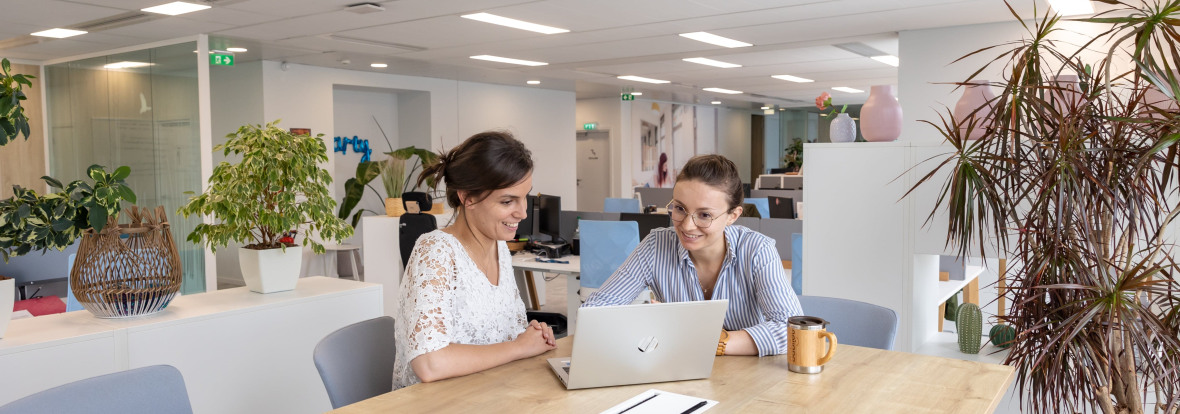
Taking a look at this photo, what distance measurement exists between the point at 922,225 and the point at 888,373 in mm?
1652

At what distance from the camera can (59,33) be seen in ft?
22.7

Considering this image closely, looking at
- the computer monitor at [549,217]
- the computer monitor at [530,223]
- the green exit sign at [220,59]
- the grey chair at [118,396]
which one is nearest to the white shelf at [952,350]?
the grey chair at [118,396]

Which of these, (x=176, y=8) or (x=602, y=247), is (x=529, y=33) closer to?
(x=602, y=247)

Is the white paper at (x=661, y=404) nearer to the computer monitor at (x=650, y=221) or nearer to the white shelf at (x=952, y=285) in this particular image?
the white shelf at (x=952, y=285)

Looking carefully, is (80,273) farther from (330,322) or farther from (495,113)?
(495,113)

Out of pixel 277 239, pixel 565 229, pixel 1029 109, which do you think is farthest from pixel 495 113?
pixel 1029 109

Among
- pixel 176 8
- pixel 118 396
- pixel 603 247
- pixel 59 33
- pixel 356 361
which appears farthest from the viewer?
pixel 59 33

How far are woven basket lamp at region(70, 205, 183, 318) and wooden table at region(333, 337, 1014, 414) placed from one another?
1494mm

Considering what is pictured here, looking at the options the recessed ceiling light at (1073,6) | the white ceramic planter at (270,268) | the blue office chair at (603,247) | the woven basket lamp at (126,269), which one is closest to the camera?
the woven basket lamp at (126,269)

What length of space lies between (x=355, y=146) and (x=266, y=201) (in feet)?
24.6

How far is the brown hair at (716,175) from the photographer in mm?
2254

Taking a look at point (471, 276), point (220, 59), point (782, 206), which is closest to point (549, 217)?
point (782, 206)

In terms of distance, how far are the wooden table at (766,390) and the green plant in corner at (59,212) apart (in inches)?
56.8

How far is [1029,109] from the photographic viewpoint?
2.44 metres
